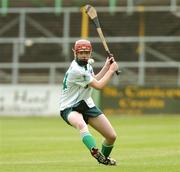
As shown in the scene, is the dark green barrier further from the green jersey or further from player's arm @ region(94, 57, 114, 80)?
the green jersey

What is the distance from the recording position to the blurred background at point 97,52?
3475cm

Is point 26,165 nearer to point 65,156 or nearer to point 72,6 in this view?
point 65,156

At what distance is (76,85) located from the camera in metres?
13.4

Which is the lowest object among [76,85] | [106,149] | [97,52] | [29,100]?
[29,100]

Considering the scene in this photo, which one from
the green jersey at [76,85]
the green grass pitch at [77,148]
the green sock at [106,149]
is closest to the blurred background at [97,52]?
the green grass pitch at [77,148]

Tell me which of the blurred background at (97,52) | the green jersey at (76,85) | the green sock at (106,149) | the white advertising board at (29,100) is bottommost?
the white advertising board at (29,100)

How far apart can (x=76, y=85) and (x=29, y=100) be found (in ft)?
73.3

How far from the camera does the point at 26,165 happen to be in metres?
13.5

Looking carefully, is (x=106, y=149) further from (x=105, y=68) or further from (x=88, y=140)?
(x=105, y=68)

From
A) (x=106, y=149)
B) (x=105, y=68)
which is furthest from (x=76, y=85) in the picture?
(x=106, y=149)

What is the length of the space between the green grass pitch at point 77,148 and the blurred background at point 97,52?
4.65m

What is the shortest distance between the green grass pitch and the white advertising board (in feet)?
16.7

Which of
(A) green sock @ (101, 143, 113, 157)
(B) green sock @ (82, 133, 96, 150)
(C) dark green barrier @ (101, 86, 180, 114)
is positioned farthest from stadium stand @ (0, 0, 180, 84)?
(B) green sock @ (82, 133, 96, 150)

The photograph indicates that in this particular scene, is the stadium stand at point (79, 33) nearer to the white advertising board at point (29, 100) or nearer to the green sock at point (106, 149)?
the white advertising board at point (29, 100)
